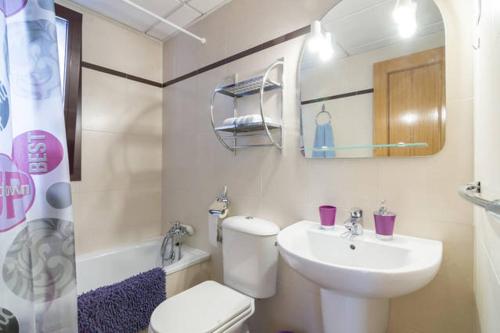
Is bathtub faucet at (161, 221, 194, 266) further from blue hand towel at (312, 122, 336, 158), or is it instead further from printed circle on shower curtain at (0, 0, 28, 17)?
printed circle on shower curtain at (0, 0, 28, 17)

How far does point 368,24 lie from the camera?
1117 millimetres

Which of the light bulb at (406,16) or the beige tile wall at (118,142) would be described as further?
the beige tile wall at (118,142)

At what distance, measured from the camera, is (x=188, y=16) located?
72.1 inches

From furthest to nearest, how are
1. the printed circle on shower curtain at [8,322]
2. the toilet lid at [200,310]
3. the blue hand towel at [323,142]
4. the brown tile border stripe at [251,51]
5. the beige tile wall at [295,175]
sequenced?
the brown tile border stripe at [251,51]
the blue hand towel at [323,142]
the toilet lid at [200,310]
the beige tile wall at [295,175]
the printed circle on shower curtain at [8,322]

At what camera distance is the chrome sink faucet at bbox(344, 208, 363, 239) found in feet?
3.42

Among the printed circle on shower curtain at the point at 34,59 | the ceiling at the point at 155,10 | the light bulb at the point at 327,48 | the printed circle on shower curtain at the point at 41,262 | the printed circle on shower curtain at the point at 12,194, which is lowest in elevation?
the printed circle on shower curtain at the point at 41,262

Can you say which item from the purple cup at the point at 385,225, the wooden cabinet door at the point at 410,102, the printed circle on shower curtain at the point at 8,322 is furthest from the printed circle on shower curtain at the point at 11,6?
the purple cup at the point at 385,225

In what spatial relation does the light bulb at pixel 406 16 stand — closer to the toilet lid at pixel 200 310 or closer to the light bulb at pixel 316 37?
the light bulb at pixel 316 37

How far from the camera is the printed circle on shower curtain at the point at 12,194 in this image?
0.67 m

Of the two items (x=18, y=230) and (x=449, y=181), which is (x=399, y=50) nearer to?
(x=449, y=181)

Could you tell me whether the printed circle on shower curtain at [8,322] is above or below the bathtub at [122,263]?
above

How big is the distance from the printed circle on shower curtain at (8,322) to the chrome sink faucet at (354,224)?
3.80 ft

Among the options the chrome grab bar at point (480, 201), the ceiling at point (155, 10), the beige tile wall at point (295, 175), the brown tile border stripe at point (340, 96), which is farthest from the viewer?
the ceiling at point (155, 10)

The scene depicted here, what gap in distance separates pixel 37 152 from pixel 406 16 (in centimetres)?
146
